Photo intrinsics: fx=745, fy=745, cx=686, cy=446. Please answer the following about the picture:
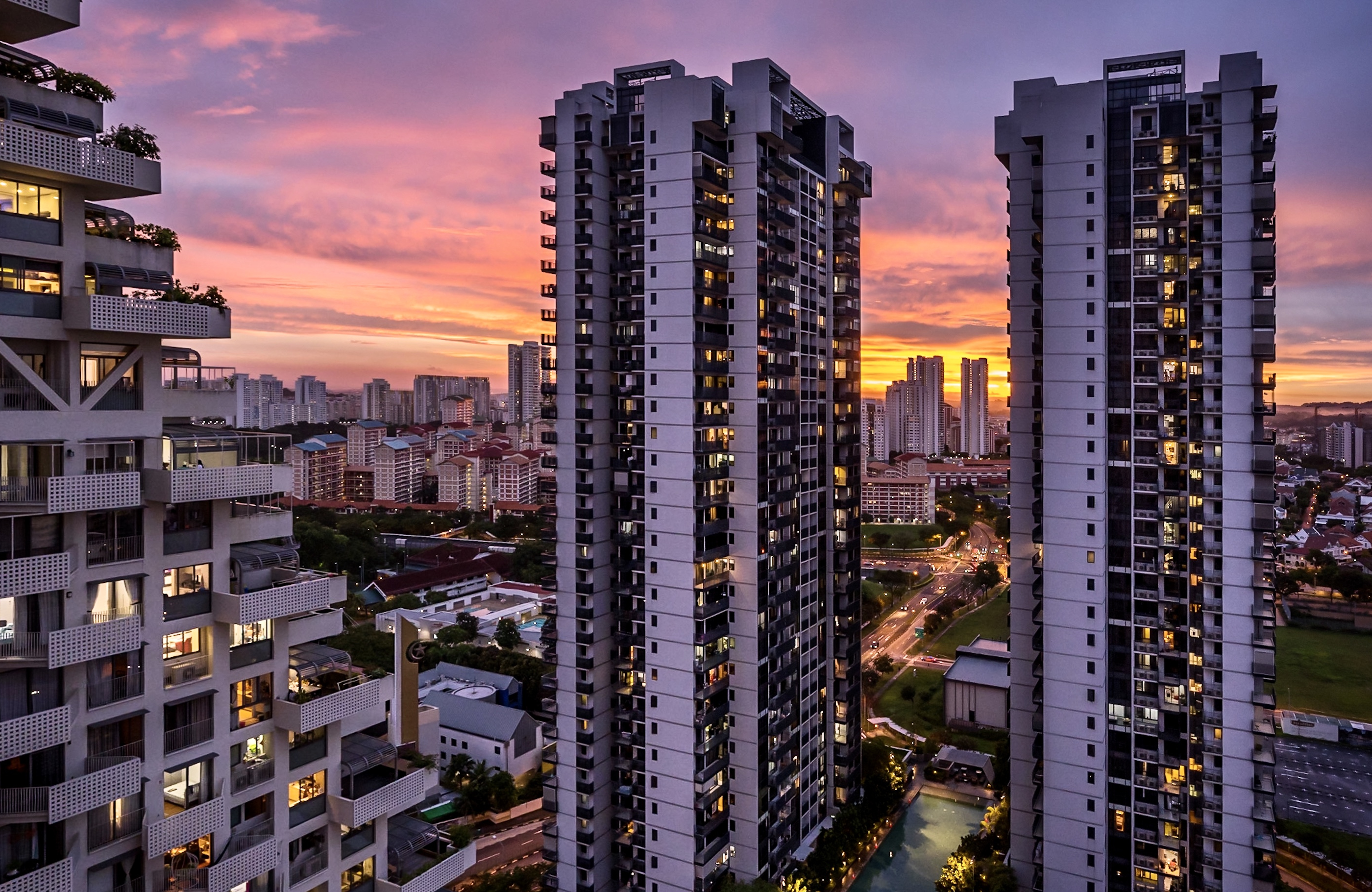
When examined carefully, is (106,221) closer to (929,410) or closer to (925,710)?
(925,710)

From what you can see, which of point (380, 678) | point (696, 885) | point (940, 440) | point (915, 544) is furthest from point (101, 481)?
point (940, 440)

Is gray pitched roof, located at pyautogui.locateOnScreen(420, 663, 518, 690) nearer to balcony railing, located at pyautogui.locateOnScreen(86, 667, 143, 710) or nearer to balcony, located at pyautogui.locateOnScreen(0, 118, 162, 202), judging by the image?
balcony railing, located at pyautogui.locateOnScreen(86, 667, 143, 710)

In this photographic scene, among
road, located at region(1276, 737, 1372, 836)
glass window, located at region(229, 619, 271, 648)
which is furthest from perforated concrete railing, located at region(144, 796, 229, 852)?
road, located at region(1276, 737, 1372, 836)

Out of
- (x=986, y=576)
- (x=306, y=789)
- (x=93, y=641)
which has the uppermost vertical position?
(x=93, y=641)

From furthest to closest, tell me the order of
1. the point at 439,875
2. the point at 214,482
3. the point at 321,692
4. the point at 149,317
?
1. the point at 439,875
2. the point at 321,692
3. the point at 214,482
4. the point at 149,317

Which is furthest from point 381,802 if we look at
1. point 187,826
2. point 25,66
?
point 25,66

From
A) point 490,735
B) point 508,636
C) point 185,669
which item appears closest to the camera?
point 185,669
